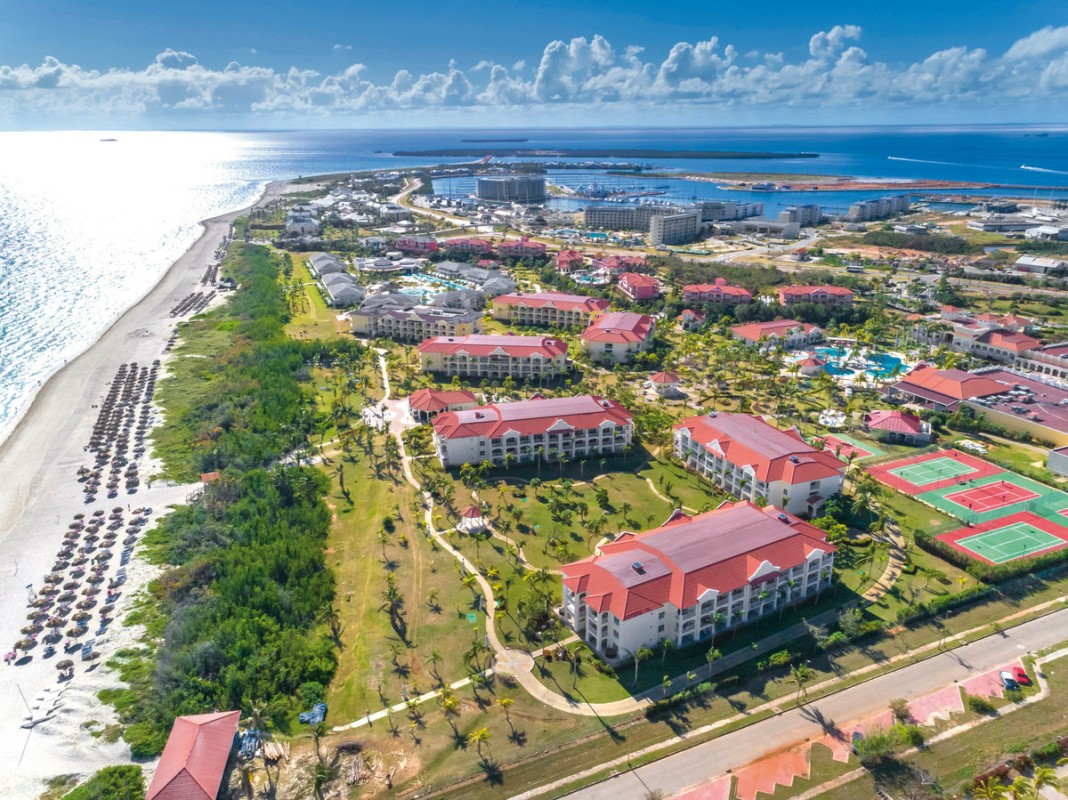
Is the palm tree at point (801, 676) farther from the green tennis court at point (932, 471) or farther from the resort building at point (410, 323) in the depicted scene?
the resort building at point (410, 323)

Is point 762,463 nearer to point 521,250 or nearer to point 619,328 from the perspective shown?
point 619,328

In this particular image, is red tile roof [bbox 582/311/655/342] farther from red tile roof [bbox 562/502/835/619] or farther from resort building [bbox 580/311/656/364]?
red tile roof [bbox 562/502/835/619]

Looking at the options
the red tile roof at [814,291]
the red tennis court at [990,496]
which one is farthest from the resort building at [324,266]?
the red tennis court at [990,496]

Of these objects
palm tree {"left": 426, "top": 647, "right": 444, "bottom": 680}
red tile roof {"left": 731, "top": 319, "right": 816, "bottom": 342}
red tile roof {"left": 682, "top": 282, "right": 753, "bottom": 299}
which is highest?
red tile roof {"left": 682, "top": 282, "right": 753, "bottom": 299}

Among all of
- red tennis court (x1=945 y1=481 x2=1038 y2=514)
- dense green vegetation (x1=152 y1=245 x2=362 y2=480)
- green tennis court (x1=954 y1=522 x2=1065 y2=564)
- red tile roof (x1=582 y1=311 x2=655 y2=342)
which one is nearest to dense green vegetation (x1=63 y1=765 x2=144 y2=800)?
dense green vegetation (x1=152 y1=245 x2=362 y2=480)

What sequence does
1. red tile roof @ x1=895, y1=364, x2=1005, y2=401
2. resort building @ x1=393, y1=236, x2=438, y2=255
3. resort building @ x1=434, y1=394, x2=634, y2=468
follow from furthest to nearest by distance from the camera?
1. resort building @ x1=393, y1=236, x2=438, y2=255
2. red tile roof @ x1=895, y1=364, x2=1005, y2=401
3. resort building @ x1=434, y1=394, x2=634, y2=468

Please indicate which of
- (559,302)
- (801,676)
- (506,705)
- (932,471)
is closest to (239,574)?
(506,705)
